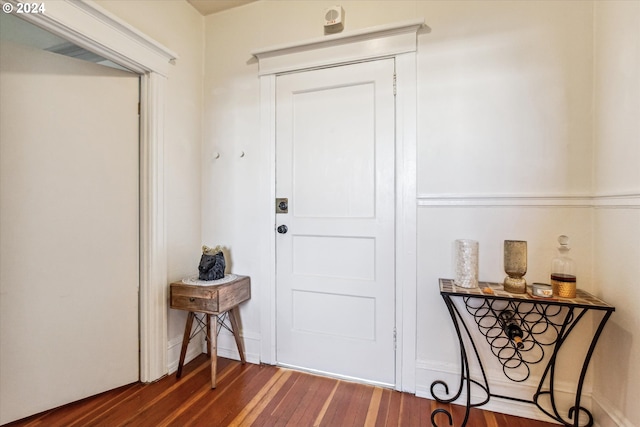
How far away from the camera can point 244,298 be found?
78.0 inches

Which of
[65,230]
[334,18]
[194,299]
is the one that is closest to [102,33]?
[65,230]

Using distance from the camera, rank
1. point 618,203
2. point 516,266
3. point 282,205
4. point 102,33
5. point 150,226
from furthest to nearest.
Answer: point 282,205
point 150,226
point 102,33
point 516,266
point 618,203

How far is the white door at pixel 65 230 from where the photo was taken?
4.57ft

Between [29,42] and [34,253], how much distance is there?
3.90 ft

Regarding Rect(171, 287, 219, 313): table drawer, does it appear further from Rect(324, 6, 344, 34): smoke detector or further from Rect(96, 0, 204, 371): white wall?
Rect(324, 6, 344, 34): smoke detector

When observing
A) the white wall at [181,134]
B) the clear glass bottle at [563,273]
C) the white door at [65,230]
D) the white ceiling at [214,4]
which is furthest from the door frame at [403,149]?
the white door at [65,230]

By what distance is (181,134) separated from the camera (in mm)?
2023

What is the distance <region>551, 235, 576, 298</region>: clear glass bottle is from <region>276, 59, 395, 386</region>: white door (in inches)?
31.4

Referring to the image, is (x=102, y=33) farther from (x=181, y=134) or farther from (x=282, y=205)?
(x=282, y=205)

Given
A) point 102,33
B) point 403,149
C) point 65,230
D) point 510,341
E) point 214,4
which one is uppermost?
point 214,4

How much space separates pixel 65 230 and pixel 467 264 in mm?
2208

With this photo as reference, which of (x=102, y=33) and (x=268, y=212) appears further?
(x=268, y=212)

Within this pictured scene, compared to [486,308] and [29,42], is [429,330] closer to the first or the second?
[486,308]

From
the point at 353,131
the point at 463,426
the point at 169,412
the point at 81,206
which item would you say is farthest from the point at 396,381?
the point at 81,206
